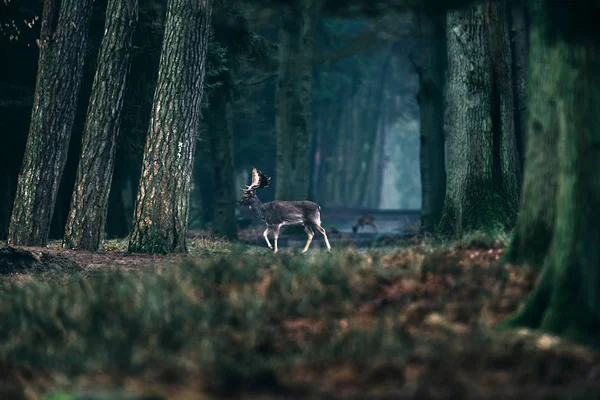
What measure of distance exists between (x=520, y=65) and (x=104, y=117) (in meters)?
10.4

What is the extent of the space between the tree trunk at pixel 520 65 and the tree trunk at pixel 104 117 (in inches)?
370

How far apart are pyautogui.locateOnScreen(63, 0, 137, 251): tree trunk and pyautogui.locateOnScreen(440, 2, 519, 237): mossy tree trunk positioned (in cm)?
714

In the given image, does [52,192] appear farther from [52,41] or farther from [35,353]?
[35,353]

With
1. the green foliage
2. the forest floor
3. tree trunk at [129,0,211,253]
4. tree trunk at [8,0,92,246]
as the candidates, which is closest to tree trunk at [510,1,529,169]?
tree trunk at [129,0,211,253]

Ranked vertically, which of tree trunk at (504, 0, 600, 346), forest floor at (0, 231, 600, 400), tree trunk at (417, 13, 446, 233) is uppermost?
tree trunk at (417, 13, 446, 233)

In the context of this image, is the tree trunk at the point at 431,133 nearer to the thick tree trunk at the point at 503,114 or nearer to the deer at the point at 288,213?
the deer at the point at 288,213

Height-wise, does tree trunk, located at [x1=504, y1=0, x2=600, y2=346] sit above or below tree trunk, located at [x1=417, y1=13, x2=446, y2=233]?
below

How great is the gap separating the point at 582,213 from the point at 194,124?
10818 mm

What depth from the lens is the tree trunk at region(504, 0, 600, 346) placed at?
846 centimetres

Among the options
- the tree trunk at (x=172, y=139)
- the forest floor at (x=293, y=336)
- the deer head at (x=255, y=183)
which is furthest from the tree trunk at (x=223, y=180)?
the forest floor at (x=293, y=336)

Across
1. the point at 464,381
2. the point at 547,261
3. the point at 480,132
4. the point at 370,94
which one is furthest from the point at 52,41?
the point at 370,94

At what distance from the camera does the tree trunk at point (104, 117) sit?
18.7 meters

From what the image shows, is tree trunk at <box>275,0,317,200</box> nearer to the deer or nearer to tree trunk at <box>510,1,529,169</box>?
the deer

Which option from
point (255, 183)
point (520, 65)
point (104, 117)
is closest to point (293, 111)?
point (255, 183)
